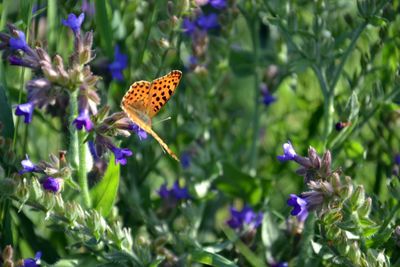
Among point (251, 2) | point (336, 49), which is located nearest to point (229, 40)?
point (251, 2)

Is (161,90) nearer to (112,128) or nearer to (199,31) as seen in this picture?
(112,128)

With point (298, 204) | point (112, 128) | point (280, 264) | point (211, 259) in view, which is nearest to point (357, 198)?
point (298, 204)

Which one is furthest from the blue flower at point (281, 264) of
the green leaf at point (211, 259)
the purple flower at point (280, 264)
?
the green leaf at point (211, 259)

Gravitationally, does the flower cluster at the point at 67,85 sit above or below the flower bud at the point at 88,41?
below

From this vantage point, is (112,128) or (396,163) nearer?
(112,128)

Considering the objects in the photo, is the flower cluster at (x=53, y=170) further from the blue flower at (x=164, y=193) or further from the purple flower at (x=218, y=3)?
the purple flower at (x=218, y=3)

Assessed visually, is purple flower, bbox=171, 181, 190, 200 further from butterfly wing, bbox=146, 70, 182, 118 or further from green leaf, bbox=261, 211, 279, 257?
butterfly wing, bbox=146, 70, 182, 118

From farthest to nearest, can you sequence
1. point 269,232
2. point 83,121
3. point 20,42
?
1. point 269,232
2. point 20,42
3. point 83,121

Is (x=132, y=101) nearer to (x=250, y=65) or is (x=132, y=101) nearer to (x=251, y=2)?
(x=251, y=2)

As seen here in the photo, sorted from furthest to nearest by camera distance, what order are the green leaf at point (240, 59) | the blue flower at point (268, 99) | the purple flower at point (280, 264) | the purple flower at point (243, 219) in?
1. the green leaf at point (240, 59)
2. the blue flower at point (268, 99)
3. the purple flower at point (243, 219)
4. the purple flower at point (280, 264)
